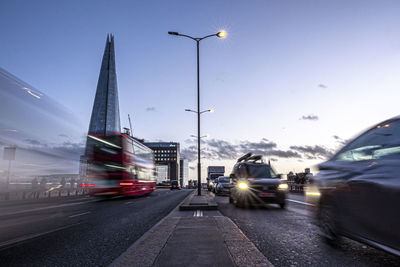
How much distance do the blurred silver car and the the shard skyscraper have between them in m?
134

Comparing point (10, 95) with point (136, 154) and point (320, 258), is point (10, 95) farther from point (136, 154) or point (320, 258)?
point (136, 154)

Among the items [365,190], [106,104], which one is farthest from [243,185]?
[106,104]

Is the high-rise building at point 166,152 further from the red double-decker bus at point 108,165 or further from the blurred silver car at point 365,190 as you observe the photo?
the blurred silver car at point 365,190

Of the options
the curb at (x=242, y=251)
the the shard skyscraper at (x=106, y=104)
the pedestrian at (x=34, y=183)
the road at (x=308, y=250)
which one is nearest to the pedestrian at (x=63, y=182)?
the pedestrian at (x=34, y=183)

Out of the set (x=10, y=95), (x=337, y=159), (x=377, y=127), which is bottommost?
(x=337, y=159)

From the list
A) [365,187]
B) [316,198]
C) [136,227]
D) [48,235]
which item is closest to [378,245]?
[365,187]

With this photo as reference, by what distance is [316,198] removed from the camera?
4.13 meters

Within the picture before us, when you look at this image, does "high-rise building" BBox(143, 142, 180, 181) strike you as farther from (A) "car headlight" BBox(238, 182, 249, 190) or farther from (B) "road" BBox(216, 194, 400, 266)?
(B) "road" BBox(216, 194, 400, 266)

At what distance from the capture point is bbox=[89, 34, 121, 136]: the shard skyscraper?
132m

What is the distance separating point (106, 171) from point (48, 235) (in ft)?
32.5

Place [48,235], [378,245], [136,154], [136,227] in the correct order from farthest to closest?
[136,154] → [136,227] → [48,235] → [378,245]

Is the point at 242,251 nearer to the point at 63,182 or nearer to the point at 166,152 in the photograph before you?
the point at 63,182

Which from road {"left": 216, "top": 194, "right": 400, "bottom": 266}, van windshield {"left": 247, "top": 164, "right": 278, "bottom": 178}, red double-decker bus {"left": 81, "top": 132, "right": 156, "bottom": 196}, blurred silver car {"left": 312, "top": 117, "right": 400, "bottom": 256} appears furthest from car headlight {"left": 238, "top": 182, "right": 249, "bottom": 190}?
red double-decker bus {"left": 81, "top": 132, "right": 156, "bottom": 196}

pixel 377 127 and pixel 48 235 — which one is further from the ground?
pixel 377 127
